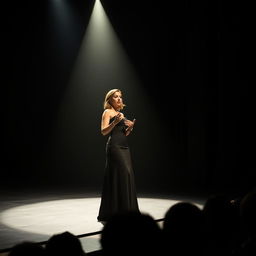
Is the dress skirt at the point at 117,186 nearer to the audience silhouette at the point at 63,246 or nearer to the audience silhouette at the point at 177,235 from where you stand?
the audience silhouette at the point at 177,235

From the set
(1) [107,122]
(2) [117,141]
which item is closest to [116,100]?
(1) [107,122]

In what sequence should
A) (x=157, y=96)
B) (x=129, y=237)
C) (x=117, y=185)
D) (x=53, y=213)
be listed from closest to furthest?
(x=129, y=237), (x=117, y=185), (x=53, y=213), (x=157, y=96)

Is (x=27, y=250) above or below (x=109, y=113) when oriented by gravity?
below

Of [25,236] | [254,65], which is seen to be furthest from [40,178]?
[25,236]

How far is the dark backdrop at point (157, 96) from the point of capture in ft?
27.4

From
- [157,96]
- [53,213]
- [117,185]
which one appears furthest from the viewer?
[157,96]

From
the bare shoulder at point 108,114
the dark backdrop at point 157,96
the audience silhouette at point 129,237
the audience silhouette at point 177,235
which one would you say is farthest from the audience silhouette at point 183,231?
the dark backdrop at point 157,96

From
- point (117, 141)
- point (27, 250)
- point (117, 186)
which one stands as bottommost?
point (27, 250)

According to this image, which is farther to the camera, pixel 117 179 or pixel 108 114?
pixel 108 114

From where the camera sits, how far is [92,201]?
7500 millimetres

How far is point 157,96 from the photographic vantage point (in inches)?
375

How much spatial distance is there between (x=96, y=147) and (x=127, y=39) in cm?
223

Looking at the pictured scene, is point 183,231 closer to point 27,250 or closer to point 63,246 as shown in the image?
point 63,246

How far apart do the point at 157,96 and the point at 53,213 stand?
399 cm
